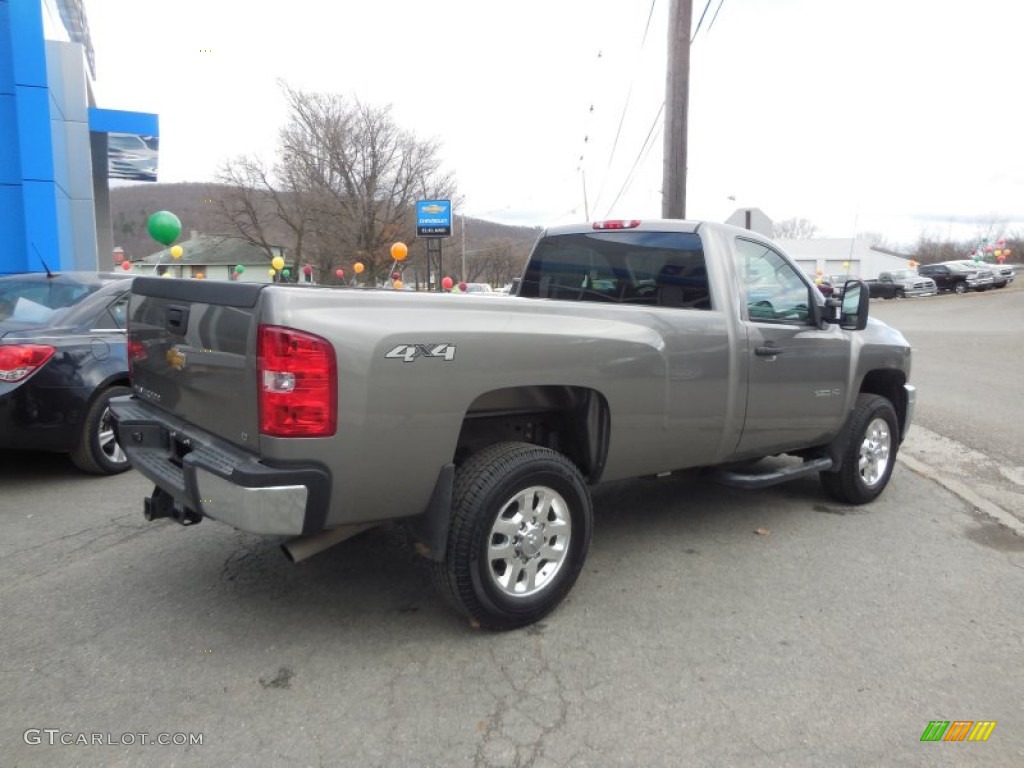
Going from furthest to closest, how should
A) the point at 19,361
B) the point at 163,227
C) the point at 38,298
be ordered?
the point at 163,227 → the point at 38,298 → the point at 19,361

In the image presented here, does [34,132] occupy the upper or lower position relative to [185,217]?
lower

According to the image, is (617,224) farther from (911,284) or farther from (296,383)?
(911,284)

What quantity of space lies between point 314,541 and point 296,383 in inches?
30.7

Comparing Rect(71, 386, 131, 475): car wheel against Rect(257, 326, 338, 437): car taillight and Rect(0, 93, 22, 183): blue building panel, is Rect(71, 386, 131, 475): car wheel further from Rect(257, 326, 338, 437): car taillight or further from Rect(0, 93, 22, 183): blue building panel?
Rect(0, 93, 22, 183): blue building panel

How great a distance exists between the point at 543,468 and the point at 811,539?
2.33 metres

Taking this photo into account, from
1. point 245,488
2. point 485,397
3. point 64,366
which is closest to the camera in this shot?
point 245,488

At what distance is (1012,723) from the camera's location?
8.87ft

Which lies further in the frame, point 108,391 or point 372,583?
point 108,391

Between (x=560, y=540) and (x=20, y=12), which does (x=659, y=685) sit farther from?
(x=20, y=12)

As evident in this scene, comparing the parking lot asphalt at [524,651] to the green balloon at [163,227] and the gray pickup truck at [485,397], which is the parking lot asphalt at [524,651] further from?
the green balloon at [163,227]

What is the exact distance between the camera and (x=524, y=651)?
10.3 ft

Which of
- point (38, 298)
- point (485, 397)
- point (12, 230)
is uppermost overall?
point (12, 230)

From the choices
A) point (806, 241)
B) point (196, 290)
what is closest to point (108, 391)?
point (196, 290)

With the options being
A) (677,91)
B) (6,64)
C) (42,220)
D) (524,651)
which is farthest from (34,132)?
(524,651)
